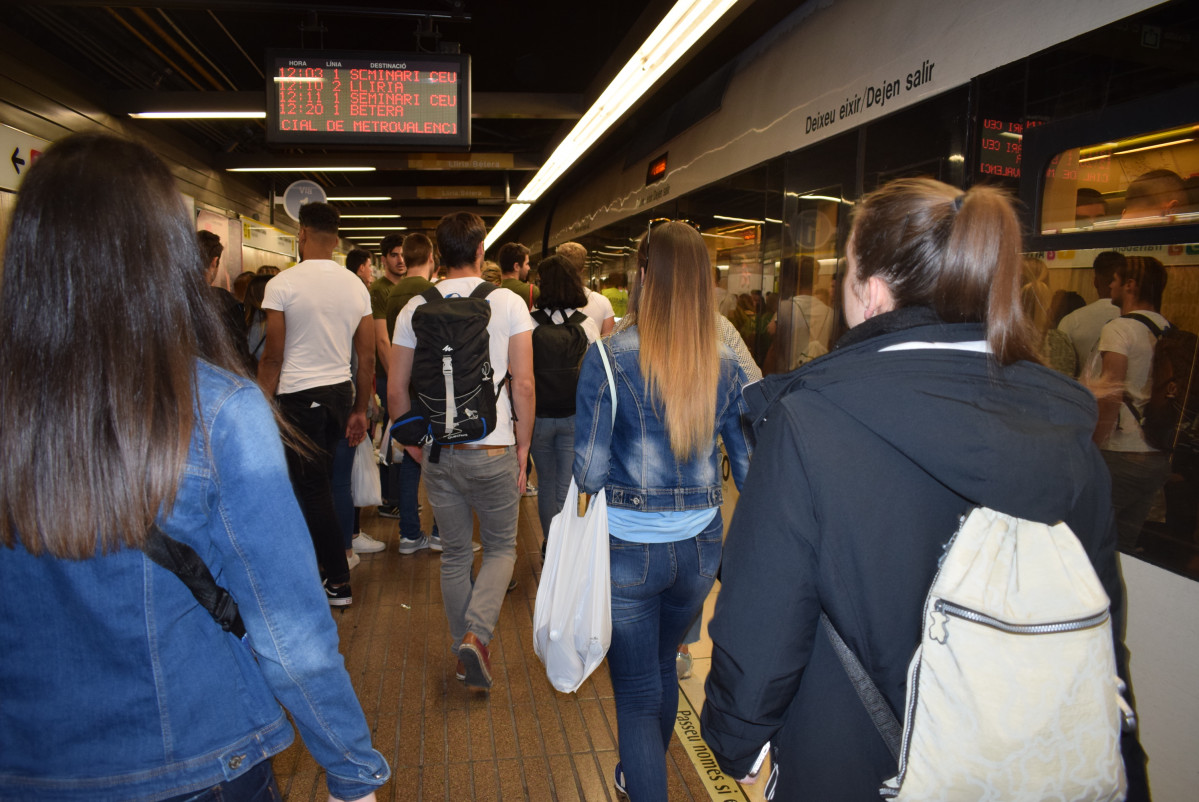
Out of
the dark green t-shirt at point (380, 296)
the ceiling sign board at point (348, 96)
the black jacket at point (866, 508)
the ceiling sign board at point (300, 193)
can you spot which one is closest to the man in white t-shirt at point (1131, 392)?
the black jacket at point (866, 508)

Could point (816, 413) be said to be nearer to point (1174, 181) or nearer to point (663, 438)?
point (663, 438)

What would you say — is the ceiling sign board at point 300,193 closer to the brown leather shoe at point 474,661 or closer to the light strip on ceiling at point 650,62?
the light strip on ceiling at point 650,62

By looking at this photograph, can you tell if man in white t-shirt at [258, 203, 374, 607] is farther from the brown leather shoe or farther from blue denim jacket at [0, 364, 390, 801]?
blue denim jacket at [0, 364, 390, 801]

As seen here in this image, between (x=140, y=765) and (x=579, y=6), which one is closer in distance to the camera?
(x=140, y=765)

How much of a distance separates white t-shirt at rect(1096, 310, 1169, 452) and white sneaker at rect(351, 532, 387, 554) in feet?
13.4

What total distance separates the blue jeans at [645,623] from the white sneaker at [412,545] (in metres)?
2.97

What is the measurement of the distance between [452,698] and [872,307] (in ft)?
8.59

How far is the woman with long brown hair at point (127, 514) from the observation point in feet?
2.92

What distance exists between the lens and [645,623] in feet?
6.42

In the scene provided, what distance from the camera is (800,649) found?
3.48 feet

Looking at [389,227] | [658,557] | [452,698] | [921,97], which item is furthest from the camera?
[389,227]

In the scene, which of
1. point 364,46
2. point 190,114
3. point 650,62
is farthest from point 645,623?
point 364,46

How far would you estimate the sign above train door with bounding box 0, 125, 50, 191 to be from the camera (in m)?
5.32

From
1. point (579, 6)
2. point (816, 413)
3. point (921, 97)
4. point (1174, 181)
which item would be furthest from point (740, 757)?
point (579, 6)
